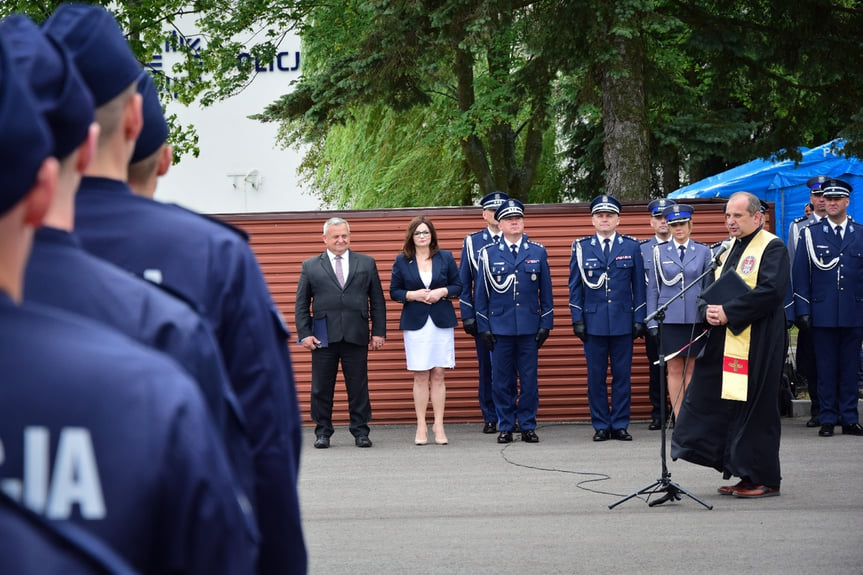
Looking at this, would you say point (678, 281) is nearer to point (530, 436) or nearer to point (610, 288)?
point (610, 288)

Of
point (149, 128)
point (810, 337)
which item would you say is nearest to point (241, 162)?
point (810, 337)

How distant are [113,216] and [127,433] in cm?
138

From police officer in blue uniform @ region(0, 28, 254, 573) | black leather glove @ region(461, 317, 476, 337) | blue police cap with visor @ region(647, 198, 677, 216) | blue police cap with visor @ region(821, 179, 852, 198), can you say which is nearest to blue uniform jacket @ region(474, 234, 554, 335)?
black leather glove @ region(461, 317, 476, 337)

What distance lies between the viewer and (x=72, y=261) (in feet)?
6.37

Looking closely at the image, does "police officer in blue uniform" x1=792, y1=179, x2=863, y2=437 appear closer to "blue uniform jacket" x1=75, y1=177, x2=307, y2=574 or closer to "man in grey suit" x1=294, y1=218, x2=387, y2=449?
"man in grey suit" x1=294, y1=218, x2=387, y2=449

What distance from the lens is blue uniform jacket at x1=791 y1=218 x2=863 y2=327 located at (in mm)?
12891

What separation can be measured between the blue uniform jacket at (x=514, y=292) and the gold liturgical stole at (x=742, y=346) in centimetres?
359

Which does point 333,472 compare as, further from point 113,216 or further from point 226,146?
point 226,146

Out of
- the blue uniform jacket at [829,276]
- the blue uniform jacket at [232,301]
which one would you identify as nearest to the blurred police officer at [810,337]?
the blue uniform jacket at [829,276]

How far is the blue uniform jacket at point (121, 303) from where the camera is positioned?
1.89m

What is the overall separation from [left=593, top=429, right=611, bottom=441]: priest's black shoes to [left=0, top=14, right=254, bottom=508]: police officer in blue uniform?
10.8 meters

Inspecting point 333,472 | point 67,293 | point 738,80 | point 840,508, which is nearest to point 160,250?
point 67,293

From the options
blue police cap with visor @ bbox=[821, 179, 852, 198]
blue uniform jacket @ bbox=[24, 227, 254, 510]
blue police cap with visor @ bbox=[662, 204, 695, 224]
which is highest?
blue police cap with visor @ bbox=[821, 179, 852, 198]

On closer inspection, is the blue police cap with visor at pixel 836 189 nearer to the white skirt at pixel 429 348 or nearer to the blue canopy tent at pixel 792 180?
the white skirt at pixel 429 348
